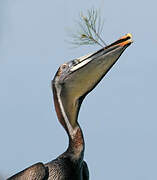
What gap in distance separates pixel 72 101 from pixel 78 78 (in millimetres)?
202

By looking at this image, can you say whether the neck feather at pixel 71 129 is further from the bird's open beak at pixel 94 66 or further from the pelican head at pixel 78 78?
the bird's open beak at pixel 94 66

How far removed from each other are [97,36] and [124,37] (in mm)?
282

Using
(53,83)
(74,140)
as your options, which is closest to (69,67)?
(53,83)

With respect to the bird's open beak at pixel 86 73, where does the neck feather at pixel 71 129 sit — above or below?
below

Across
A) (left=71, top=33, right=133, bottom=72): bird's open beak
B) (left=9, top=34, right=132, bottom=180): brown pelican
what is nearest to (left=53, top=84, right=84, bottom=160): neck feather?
(left=9, top=34, right=132, bottom=180): brown pelican

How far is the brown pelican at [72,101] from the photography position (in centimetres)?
578

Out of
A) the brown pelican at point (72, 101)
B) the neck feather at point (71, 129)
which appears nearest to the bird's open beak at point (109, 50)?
the brown pelican at point (72, 101)

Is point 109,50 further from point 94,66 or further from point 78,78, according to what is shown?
point 78,78

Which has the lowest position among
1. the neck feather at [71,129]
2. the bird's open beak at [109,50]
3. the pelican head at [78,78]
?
the neck feather at [71,129]

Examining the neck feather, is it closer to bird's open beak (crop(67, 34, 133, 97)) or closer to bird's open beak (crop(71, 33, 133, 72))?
bird's open beak (crop(67, 34, 133, 97))

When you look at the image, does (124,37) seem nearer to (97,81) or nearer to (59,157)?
(97,81)

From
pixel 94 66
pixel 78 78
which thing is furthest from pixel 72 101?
pixel 94 66

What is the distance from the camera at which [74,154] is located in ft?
19.9

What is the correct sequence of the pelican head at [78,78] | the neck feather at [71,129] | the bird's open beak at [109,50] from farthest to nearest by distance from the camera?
the neck feather at [71,129] → the pelican head at [78,78] → the bird's open beak at [109,50]
